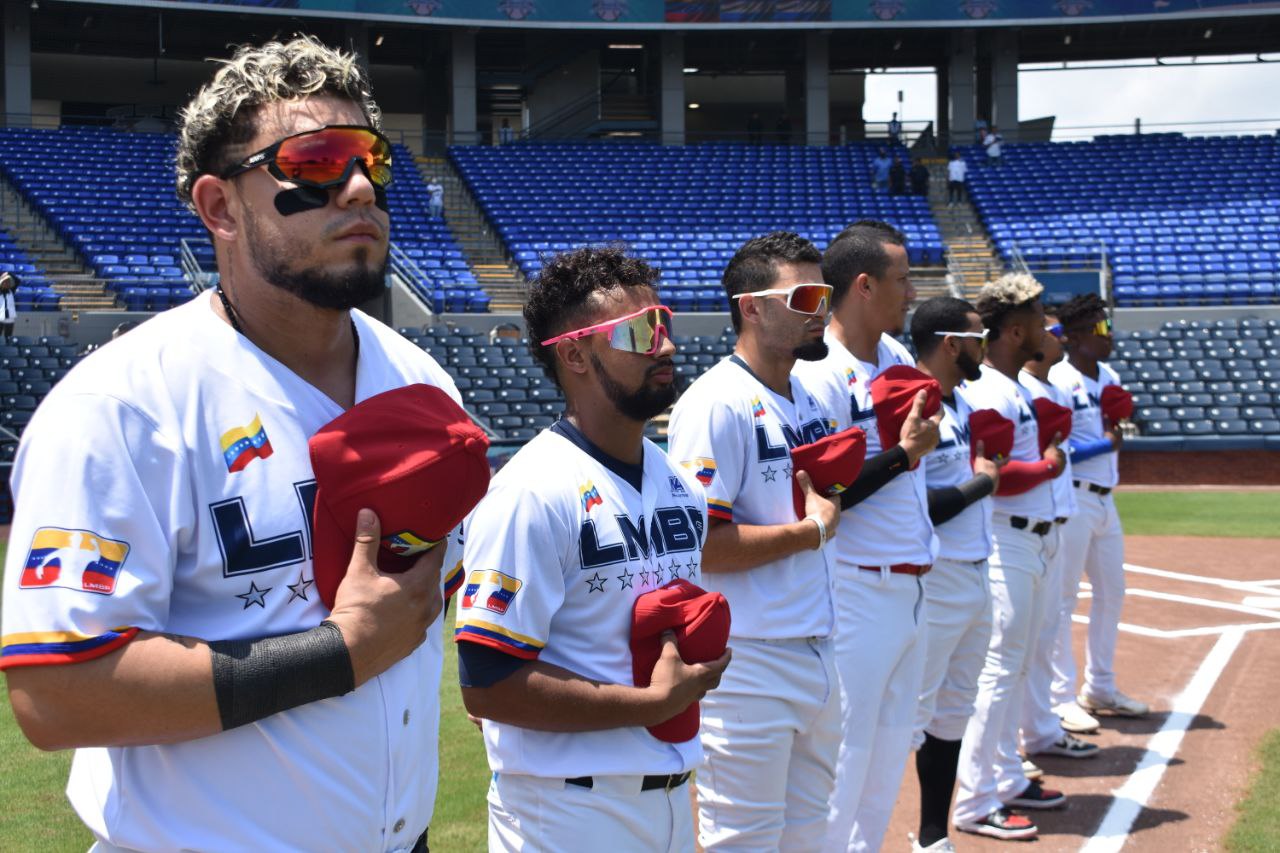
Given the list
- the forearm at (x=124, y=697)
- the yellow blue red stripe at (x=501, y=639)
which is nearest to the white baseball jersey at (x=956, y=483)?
the yellow blue red stripe at (x=501, y=639)

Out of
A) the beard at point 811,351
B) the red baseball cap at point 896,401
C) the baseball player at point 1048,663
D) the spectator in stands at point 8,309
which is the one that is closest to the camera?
the beard at point 811,351

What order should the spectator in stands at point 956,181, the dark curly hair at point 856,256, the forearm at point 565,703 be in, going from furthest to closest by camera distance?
the spectator in stands at point 956,181
the dark curly hair at point 856,256
the forearm at point 565,703

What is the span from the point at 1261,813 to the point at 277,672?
4.88 metres

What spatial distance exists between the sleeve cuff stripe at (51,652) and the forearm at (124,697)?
1 centimetres

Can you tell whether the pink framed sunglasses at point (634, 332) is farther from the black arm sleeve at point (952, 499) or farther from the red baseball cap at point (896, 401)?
the black arm sleeve at point (952, 499)

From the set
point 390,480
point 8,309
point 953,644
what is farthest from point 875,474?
point 8,309

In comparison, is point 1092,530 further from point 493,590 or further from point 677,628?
point 493,590

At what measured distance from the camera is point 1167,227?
1049 inches

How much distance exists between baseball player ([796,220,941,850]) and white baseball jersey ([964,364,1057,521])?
1232mm

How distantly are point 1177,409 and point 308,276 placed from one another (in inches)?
772

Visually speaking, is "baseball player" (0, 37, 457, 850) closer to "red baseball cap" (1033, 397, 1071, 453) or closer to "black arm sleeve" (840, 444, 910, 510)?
"black arm sleeve" (840, 444, 910, 510)

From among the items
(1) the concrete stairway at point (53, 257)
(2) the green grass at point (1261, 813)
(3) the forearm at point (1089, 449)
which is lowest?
(2) the green grass at point (1261, 813)

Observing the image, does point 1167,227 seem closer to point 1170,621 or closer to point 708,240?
point 708,240

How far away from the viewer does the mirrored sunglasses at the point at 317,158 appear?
76.6 inches
